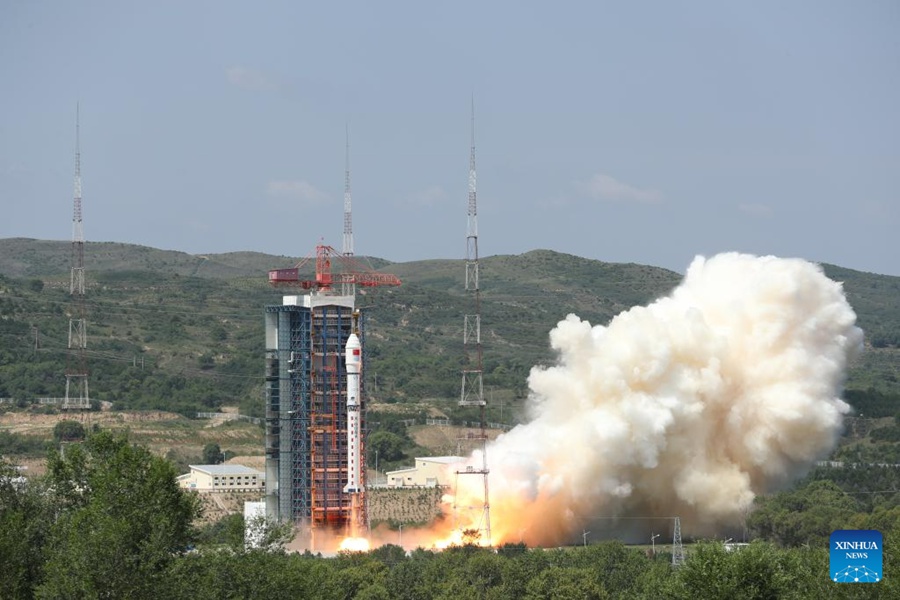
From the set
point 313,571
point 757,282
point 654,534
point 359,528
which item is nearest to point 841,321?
point 757,282

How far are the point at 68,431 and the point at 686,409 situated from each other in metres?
51.6

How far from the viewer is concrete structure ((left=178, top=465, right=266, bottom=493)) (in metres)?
129

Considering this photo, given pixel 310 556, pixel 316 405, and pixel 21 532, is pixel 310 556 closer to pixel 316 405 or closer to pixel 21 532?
pixel 316 405

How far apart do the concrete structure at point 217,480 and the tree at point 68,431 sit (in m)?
10.4

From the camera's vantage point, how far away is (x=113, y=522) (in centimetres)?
6588

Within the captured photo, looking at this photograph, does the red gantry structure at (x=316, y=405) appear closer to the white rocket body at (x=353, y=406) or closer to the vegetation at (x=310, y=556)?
the white rocket body at (x=353, y=406)

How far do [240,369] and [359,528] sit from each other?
8291cm

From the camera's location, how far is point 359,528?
10569 centimetres

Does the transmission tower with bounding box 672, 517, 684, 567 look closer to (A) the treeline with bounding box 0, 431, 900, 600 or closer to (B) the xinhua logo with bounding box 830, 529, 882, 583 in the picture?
(A) the treeline with bounding box 0, 431, 900, 600

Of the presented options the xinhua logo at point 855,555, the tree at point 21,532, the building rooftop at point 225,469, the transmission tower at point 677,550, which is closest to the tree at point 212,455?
the building rooftop at point 225,469

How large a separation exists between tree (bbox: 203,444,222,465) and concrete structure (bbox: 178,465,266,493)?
1214 cm

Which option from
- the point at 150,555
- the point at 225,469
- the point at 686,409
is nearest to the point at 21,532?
the point at 150,555

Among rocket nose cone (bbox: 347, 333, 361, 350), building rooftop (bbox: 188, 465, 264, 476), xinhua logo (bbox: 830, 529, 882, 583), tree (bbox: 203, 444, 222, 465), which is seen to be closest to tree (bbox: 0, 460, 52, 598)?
rocket nose cone (bbox: 347, 333, 361, 350)

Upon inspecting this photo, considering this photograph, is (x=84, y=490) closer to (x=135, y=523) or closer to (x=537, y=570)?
(x=135, y=523)
